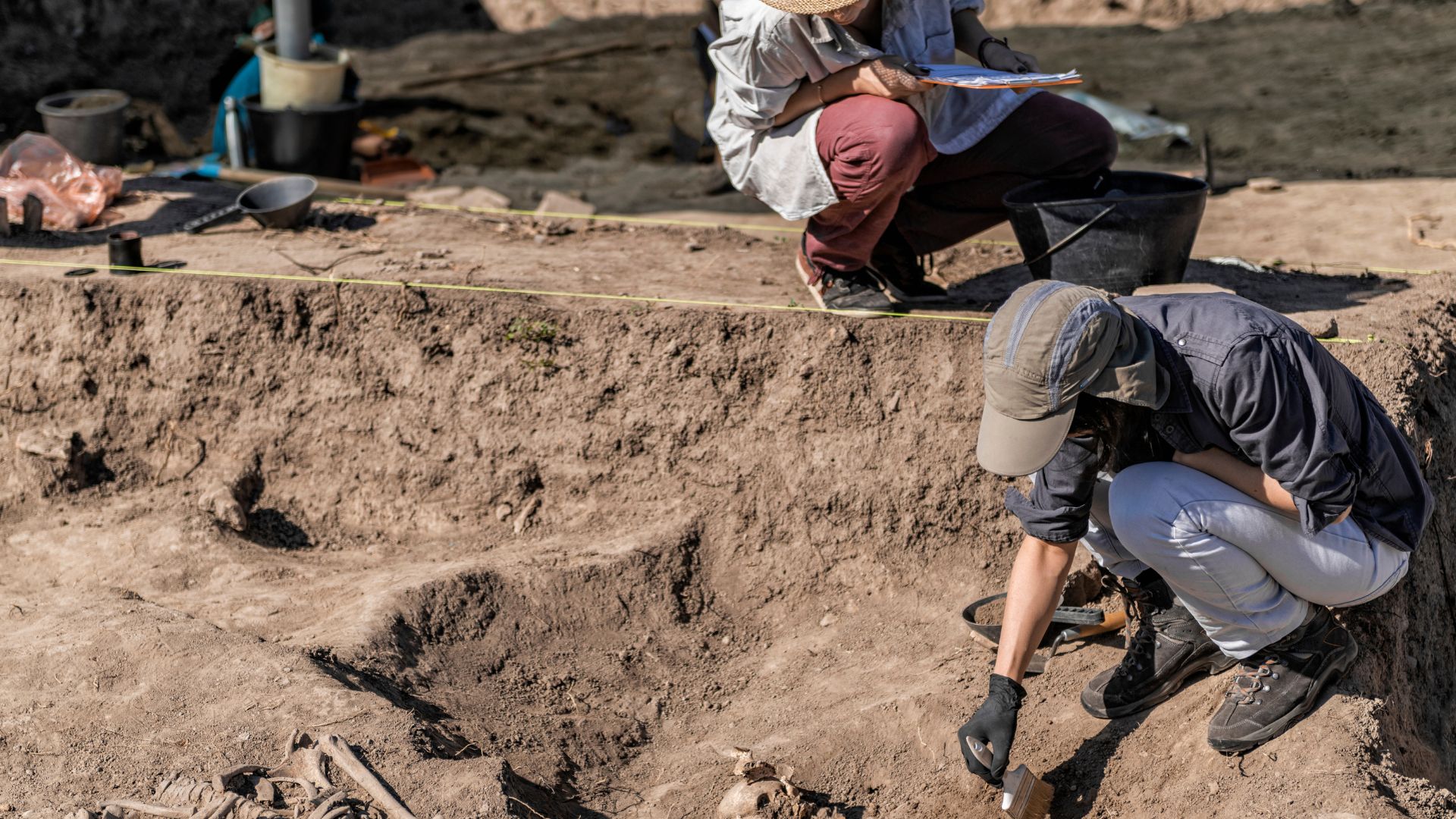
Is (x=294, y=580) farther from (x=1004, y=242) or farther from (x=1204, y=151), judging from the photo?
(x=1204, y=151)

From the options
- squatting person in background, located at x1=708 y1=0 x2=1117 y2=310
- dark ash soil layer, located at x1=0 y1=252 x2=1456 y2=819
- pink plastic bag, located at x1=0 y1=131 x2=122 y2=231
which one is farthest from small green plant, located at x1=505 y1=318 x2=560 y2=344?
pink plastic bag, located at x1=0 y1=131 x2=122 y2=231

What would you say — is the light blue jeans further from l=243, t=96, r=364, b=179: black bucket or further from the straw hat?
l=243, t=96, r=364, b=179: black bucket

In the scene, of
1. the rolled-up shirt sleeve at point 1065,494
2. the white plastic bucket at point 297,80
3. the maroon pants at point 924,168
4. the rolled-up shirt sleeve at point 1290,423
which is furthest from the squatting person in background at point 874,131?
the white plastic bucket at point 297,80

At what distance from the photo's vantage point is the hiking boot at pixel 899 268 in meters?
4.00

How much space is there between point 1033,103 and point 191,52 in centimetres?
637

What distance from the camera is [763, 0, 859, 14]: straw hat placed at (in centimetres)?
331

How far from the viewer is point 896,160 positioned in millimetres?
3500

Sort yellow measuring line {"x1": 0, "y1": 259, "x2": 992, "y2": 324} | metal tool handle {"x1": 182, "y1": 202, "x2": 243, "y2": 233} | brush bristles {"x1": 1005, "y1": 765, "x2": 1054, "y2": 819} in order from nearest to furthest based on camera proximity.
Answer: brush bristles {"x1": 1005, "y1": 765, "x2": 1054, "y2": 819}, yellow measuring line {"x1": 0, "y1": 259, "x2": 992, "y2": 324}, metal tool handle {"x1": 182, "y1": 202, "x2": 243, "y2": 233}

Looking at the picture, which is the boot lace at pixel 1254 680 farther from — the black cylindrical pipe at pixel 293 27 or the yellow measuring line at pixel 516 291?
the black cylindrical pipe at pixel 293 27

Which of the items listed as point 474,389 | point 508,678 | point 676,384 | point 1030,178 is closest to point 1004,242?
point 1030,178

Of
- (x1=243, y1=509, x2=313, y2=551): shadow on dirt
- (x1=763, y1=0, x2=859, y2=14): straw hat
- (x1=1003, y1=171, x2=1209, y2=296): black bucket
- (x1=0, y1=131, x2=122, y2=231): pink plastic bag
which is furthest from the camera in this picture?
(x1=0, y1=131, x2=122, y2=231): pink plastic bag

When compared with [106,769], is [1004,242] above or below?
above

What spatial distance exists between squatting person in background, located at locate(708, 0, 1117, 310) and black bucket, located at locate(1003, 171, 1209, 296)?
20 centimetres

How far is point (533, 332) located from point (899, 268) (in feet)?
3.95
